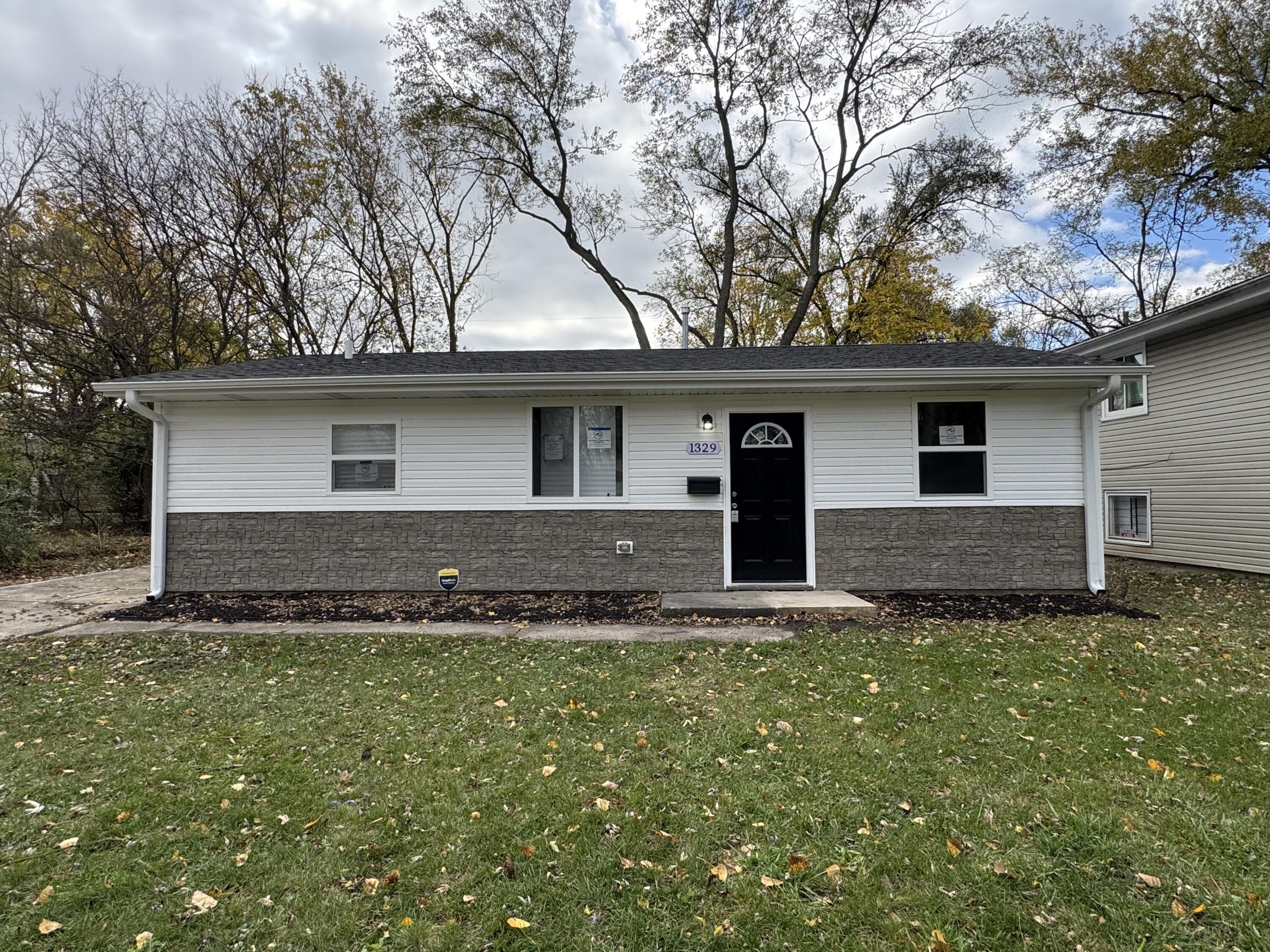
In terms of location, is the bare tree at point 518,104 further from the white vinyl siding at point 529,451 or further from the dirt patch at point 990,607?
the dirt patch at point 990,607

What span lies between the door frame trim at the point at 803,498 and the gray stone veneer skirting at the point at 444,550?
10cm

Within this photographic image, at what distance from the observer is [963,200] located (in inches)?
670

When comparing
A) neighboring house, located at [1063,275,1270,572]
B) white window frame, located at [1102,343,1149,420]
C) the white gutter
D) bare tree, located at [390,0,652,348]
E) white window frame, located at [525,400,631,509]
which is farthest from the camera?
bare tree, located at [390,0,652,348]

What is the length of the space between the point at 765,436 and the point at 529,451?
9.76 ft

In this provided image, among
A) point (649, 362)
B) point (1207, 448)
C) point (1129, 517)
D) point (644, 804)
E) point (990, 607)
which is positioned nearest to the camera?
point (644, 804)

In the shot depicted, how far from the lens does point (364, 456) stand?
7.22m

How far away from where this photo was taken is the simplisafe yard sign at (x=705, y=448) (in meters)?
6.99

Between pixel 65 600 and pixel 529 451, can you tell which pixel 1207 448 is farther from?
pixel 65 600

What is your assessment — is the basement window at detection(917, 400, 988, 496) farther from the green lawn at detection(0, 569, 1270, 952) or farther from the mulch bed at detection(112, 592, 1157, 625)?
the green lawn at detection(0, 569, 1270, 952)

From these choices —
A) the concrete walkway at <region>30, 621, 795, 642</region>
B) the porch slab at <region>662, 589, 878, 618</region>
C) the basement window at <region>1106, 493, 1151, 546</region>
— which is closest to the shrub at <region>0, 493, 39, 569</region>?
the concrete walkway at <region>30, 621, 795, 642</region>

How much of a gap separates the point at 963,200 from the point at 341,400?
1835 centimetres

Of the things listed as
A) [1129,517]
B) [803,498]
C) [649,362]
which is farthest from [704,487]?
[1129,517]

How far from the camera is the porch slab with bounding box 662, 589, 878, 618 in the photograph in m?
5.88

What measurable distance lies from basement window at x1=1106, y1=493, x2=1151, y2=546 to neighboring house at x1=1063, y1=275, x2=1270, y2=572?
24mm
